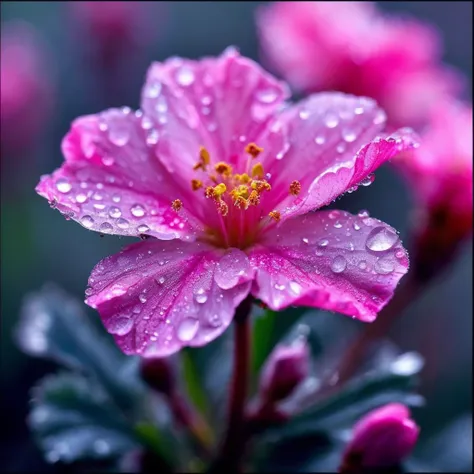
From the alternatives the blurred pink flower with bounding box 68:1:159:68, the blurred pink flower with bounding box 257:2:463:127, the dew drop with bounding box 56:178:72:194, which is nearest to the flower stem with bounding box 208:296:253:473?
the dew drop with bounding box 56:178:72:194

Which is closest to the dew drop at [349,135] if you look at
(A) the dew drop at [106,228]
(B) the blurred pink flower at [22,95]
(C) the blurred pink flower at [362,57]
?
(A) the dew drop at [106,228]

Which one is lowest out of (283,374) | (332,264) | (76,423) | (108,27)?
(76,423)

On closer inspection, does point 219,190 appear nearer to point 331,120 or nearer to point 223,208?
point 223,208

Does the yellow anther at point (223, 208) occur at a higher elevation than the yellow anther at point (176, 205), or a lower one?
lower

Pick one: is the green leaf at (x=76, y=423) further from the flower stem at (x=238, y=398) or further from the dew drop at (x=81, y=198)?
the dew drop at (x=81, y=198)

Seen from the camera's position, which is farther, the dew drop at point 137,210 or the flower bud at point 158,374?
the flower bud at point 158,374

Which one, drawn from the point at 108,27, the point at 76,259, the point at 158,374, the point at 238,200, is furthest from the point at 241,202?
the point at 108,27

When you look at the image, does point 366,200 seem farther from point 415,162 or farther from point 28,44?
point 28,44

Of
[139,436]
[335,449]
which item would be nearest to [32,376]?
[139,436]
